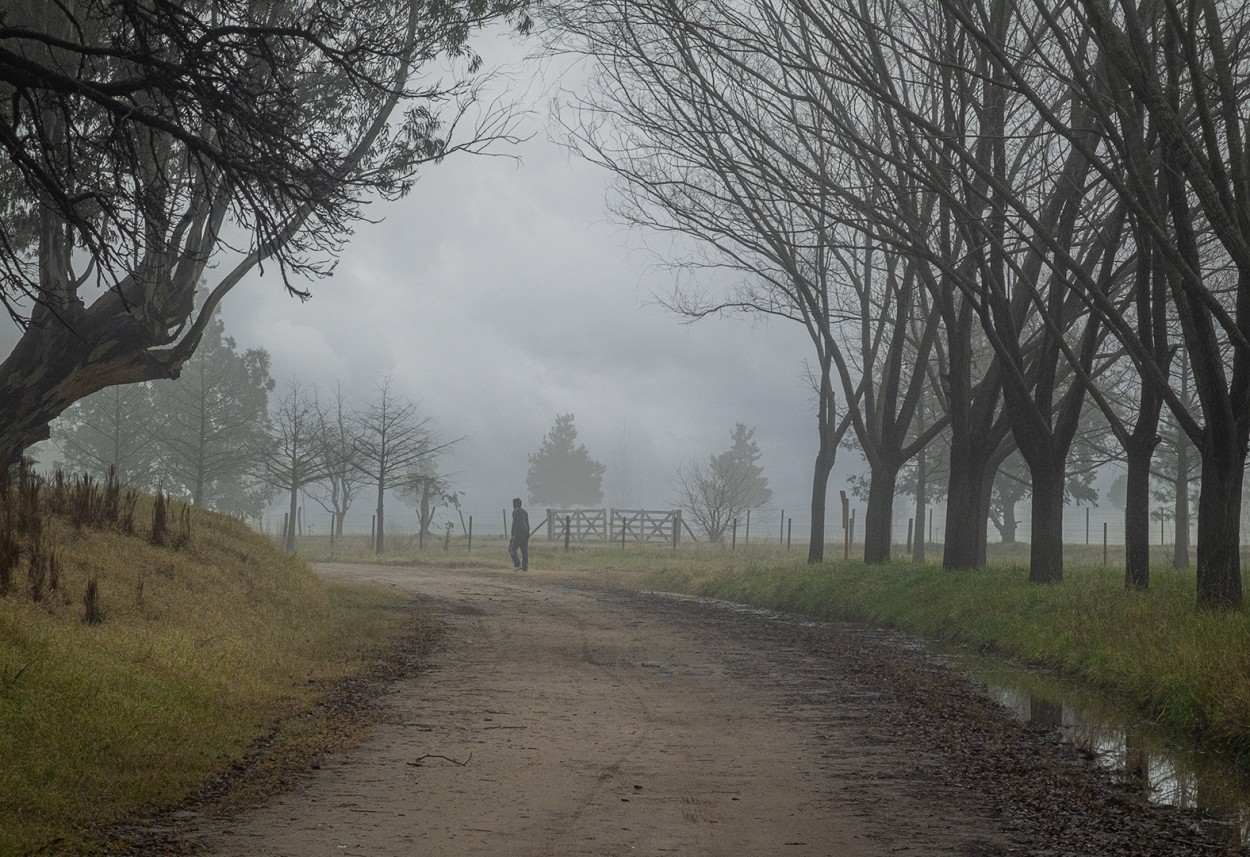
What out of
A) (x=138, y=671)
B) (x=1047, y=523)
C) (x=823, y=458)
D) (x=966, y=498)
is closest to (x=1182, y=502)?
(x=823, y=458)

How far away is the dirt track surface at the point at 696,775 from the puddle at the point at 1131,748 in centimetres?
24

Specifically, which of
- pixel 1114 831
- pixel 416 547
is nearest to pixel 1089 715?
pixel 1114 831

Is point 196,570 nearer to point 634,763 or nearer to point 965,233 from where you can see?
point 634,763

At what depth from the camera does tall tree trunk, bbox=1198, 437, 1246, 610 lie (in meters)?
12.2

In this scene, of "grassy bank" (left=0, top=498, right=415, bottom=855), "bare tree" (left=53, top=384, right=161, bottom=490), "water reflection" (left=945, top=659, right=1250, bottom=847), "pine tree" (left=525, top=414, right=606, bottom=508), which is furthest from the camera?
"pine tree" (left=525, top=414, right=606, bottom=508)

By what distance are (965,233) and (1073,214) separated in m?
2.37

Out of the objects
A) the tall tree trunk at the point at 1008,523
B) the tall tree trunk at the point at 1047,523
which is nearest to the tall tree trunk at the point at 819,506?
the tall tree trunk at the point at 1047,523

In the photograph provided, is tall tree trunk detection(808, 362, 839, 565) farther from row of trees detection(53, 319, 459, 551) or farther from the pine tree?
the pine tree

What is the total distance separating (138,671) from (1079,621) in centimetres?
A: 928

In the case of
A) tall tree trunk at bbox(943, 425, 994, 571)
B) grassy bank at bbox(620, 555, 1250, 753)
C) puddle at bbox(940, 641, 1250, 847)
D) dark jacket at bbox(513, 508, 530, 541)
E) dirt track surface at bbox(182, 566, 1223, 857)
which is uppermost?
tall tree trunk at bbox(943, 425, 994, 571)

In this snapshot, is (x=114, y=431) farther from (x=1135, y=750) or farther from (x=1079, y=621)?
(x=1135, y=750)

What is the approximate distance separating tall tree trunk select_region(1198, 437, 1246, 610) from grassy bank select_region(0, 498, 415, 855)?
8.69m

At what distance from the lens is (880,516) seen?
23.2m

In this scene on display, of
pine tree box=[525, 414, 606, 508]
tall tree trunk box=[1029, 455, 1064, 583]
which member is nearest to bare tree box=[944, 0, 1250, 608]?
tall tree trunk box=[1029, 455, 1064, 583]
